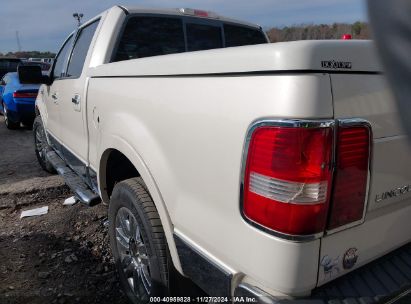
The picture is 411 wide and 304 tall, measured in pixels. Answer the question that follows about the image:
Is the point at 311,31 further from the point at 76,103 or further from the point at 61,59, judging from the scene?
the point at 61,59

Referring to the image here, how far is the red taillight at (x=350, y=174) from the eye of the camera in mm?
1454

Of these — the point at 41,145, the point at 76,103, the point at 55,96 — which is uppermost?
the point at 76,103

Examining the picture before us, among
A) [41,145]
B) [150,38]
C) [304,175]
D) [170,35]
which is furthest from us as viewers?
[41,145]

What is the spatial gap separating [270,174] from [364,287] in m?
0.63

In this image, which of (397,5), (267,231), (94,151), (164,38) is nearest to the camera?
(397,5)

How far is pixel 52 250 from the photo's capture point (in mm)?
3510

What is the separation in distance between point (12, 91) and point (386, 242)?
32.7ft

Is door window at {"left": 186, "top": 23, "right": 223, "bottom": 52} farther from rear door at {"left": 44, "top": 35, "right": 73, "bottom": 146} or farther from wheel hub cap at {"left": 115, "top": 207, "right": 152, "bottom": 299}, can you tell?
wheel hub cap at {"left": 115, "top": 207, "right": 152, "bottom": 299}

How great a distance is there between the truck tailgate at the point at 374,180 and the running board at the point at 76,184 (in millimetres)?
2101

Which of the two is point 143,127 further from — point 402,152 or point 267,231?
point 402,152

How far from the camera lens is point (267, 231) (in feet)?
4.91

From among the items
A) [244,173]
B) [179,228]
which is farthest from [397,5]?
[179,228]

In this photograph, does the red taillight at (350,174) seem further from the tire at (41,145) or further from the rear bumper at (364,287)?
the tire at (41,145)

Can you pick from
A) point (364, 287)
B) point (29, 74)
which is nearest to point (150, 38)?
point (29, 74)
